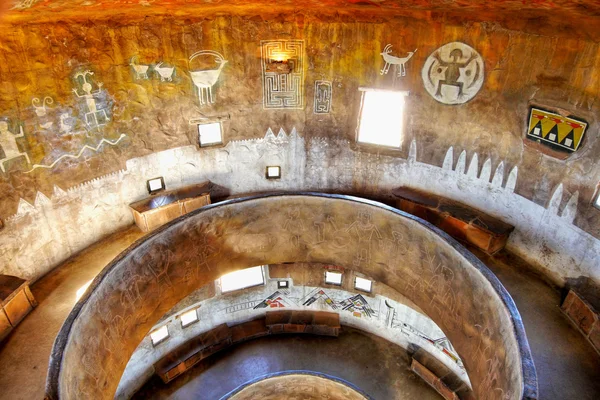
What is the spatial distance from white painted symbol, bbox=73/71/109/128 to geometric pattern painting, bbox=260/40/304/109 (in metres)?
3.21

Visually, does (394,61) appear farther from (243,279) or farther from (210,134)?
(243,279)

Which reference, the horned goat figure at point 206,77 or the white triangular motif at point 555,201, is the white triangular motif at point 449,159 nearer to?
the white triangular motif at point 555,201

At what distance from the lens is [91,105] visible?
25.0 feet

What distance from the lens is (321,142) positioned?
9500 mm

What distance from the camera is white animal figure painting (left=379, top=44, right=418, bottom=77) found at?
26.6 feet

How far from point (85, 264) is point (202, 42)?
4.87m

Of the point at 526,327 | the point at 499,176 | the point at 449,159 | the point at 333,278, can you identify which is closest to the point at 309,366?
the point at 333,278

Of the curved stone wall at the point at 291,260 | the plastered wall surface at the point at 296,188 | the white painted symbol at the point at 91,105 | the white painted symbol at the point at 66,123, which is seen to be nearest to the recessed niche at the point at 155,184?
the plastered wall surface at the point at 296,188

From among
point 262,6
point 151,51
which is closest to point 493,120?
point 262,6

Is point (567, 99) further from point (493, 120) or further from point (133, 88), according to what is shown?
point (133, 88)

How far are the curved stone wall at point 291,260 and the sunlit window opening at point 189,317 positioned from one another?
261cm

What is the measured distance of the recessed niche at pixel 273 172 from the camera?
9.84 m

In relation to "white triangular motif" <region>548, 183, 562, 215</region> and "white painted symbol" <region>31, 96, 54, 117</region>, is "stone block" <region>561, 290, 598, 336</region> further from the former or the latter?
"white painted symbol" <region>31, 96, 54, 117</region>

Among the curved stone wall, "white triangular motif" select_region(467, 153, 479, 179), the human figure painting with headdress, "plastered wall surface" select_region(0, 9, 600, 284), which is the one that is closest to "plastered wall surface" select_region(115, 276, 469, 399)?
the curved stone wall
